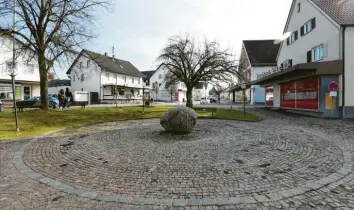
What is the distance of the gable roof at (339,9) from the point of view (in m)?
16.3

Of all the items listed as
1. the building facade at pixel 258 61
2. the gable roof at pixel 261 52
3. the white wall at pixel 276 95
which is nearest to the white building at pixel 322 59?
the white wall at pixel 276 95

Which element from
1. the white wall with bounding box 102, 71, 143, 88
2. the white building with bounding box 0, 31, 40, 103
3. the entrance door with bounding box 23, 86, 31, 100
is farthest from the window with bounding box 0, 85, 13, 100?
the white wall with bounding box 102, 71, 143, 88

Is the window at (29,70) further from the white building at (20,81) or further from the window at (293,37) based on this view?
the window at (293,37)

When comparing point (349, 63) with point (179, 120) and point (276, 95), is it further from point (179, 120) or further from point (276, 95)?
point (179, 120)

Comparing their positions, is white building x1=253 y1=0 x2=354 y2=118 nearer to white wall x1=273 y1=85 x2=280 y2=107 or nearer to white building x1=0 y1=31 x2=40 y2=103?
white wall x1=273 y1=85 x2=280 y2=107

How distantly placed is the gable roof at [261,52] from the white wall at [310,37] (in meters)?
12.0

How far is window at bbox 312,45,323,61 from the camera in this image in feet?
59.4

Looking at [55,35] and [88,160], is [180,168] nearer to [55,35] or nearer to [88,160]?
[88,160]

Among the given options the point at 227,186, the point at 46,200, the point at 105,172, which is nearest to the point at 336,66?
the point at 227,186

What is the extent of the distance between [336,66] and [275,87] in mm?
12378

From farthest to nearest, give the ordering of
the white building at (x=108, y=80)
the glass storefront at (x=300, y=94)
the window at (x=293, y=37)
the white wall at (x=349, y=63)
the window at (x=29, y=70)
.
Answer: the white building at (x=108, y=80) → the window at (x=29, y=70) → the window at (x=293, y=37) → the glass storefront at (x=300, y=94) → the white wall at (x=349, y=63)

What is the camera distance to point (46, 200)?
371 cm

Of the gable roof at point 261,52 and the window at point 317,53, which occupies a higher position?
the gable roof at point 261,52

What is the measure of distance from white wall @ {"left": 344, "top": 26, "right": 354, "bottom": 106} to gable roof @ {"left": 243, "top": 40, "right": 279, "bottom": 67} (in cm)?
2289
